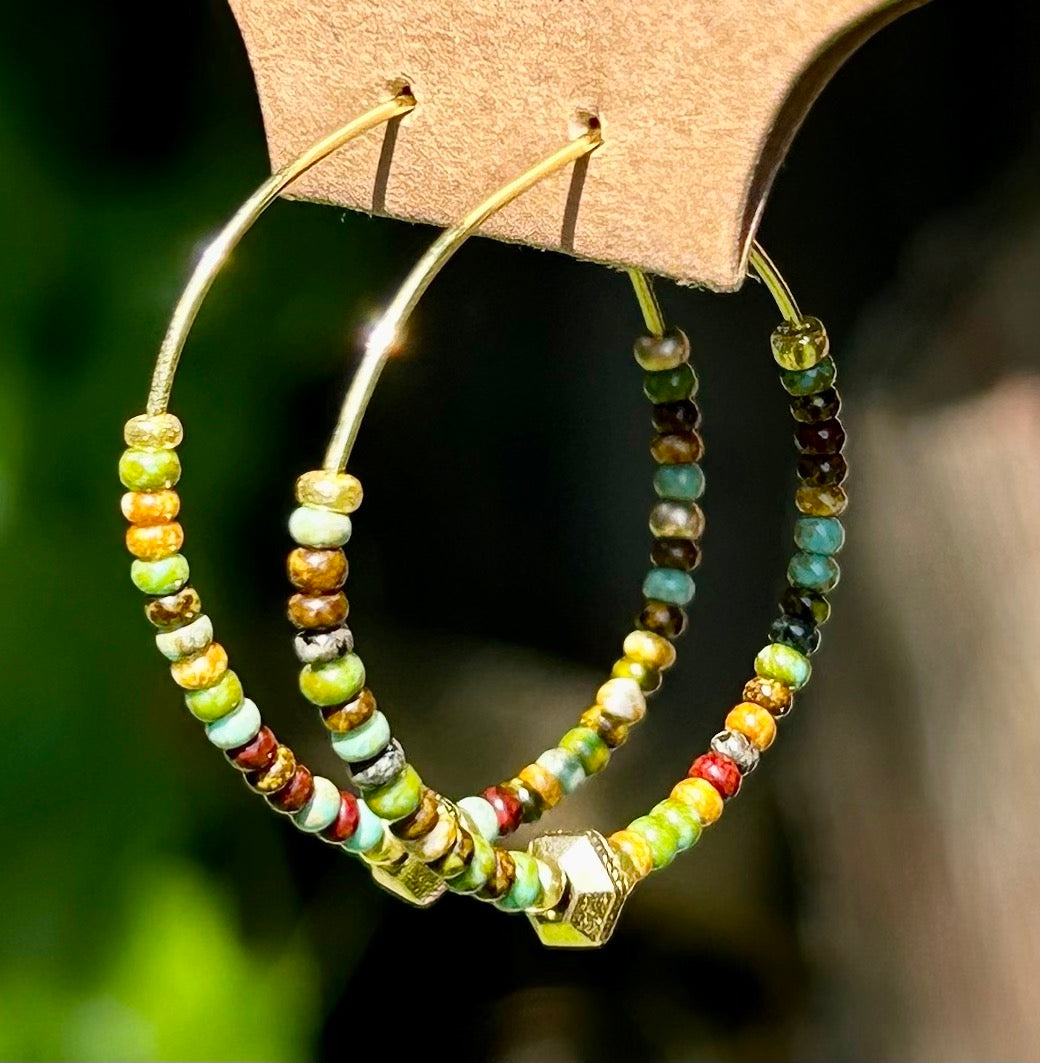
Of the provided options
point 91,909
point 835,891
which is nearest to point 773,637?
point 835,891

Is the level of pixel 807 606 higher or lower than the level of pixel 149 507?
higher

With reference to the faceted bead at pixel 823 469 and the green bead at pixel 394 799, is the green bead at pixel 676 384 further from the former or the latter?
the green bead at pixel 394 799

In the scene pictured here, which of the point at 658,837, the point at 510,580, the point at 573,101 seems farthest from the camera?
the point at 510,580

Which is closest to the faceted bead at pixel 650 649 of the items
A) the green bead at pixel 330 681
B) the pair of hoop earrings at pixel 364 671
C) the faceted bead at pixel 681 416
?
the pair of hoop earrings at pixel 364 671

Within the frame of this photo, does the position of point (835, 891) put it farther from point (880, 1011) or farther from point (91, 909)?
point (91, 909)

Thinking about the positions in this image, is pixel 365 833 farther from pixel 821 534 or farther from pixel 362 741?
pixel 821 534

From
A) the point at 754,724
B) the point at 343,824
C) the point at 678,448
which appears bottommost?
the point at 343,824

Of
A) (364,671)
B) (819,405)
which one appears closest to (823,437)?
(819,405)
